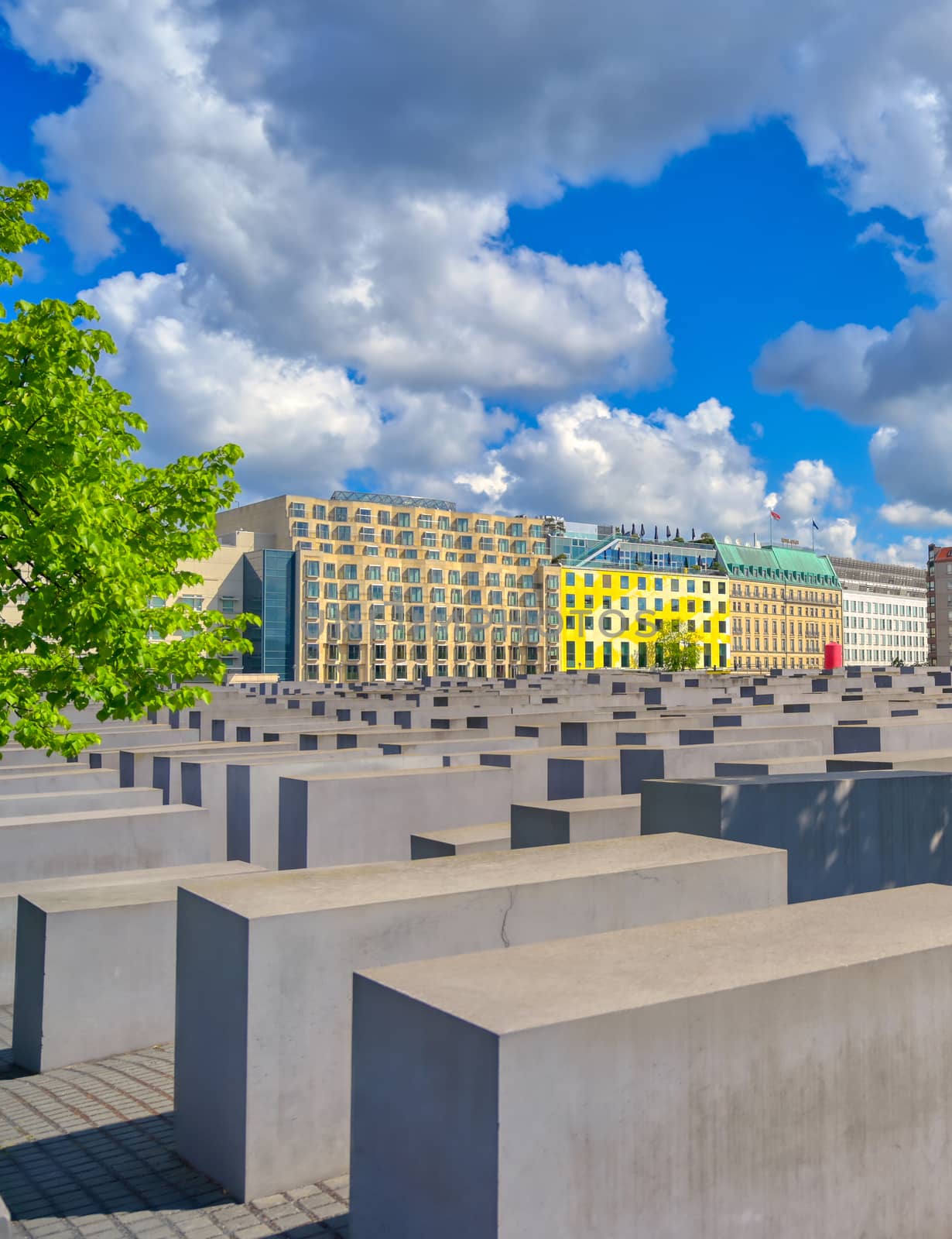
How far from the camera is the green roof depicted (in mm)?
136000

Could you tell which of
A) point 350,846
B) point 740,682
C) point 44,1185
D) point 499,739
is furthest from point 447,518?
point 44,1185

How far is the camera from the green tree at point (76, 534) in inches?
394

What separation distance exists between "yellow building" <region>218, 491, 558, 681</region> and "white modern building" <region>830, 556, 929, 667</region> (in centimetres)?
5457

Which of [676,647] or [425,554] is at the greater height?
[425,554]

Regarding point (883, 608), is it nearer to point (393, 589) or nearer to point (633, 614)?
point (633, 614)

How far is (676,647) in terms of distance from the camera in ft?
360

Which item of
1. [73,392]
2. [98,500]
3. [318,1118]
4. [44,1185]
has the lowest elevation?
[44,1185]

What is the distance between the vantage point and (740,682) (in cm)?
6009

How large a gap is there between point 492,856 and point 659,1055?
13.0ft

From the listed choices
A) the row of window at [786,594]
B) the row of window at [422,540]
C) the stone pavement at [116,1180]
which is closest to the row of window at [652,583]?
the row of window at [786,594]

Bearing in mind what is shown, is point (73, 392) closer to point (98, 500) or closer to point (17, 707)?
point (98, 500)

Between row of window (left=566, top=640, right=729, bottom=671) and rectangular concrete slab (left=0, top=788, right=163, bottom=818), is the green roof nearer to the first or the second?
row of window (left=566, top=640, right=729, bottom=671)

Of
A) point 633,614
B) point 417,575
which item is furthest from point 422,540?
point 633,614

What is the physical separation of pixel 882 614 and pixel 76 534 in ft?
525
